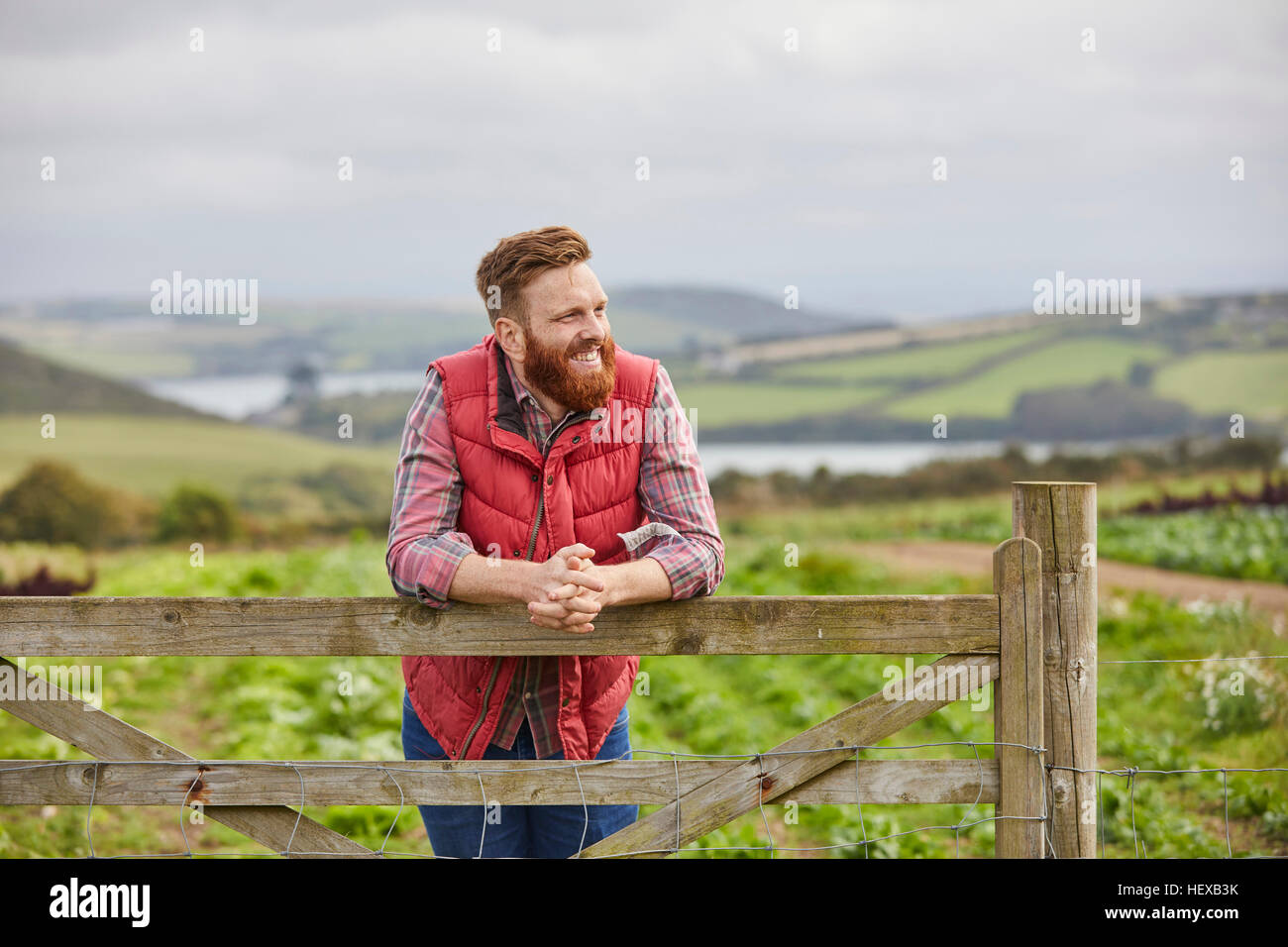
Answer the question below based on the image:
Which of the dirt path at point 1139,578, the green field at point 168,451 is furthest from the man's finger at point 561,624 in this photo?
the green field at point 168,451

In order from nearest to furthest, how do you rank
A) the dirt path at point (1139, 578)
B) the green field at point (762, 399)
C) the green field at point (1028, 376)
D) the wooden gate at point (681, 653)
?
the wooden gate at point (681, 653)
the dirt path at point (1139, 578)
the green field at point (1028, 376)
the green field at point (762, 399)

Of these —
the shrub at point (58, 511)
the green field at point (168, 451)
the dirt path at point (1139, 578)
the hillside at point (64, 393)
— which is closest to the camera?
the dirt path at point (1139, 578)

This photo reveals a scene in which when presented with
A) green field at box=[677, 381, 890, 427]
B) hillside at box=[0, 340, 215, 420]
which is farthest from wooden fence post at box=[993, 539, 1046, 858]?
hillside at box=[0, 340, 215, 420]

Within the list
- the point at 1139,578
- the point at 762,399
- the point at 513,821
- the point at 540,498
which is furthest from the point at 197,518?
the point at 540,498

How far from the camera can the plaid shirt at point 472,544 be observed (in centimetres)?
293

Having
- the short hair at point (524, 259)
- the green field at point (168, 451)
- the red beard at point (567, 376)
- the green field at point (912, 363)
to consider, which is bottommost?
the red beard at point (567, 376)

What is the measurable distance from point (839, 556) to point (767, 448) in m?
51.0

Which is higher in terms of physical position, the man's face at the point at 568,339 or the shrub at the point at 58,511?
the shrub at the point at 58,511

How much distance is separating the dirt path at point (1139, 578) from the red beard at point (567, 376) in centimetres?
960

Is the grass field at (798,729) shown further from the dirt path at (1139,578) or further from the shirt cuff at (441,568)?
the dirt path at (1139,578)

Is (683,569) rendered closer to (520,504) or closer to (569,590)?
(569,590)
